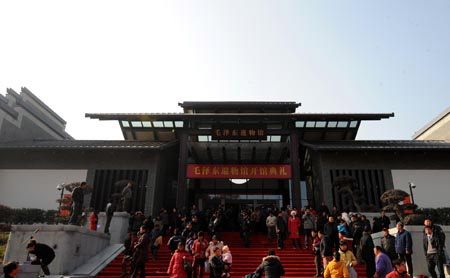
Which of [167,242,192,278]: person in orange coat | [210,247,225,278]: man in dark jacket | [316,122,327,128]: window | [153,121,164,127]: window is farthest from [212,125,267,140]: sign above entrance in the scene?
[167,242,192,278]: person in orange coat

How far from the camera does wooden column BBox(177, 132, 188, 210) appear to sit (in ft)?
64.0

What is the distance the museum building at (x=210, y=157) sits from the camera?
1981 cm

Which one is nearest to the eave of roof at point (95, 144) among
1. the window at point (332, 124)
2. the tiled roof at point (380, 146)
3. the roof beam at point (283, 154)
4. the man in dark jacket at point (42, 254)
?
the roof beam at point (283, 154)

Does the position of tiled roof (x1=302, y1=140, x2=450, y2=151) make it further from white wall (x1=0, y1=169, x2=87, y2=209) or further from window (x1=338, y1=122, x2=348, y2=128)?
white wall (x1=0, y1=169, x2=87, y2=209)

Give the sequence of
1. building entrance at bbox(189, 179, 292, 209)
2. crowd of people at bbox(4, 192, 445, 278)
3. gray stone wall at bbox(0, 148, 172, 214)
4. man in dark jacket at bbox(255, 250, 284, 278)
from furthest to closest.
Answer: building entrance at bbox(189, 179, 292, 209) → gray stone wall at bbox(0, 148, 172, 214) → crowd of people at bbox(4, 192, 445, 278) → man in dark jacket at bbox(255, 250, 284, 278)

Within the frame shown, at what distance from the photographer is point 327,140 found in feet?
76.0

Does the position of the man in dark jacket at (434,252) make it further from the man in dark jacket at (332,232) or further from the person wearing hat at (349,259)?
the man in dark jacket at (332,232)

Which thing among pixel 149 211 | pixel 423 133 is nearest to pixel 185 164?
pixel 149 211

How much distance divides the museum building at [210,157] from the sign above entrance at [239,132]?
0.06 metres

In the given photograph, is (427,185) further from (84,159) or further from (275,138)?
(84,159)

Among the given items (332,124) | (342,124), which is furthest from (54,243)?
(342,124)

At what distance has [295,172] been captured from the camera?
20000 millimetres

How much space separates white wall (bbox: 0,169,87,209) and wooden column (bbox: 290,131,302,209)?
13.3m

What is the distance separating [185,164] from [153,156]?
7.33 ft
